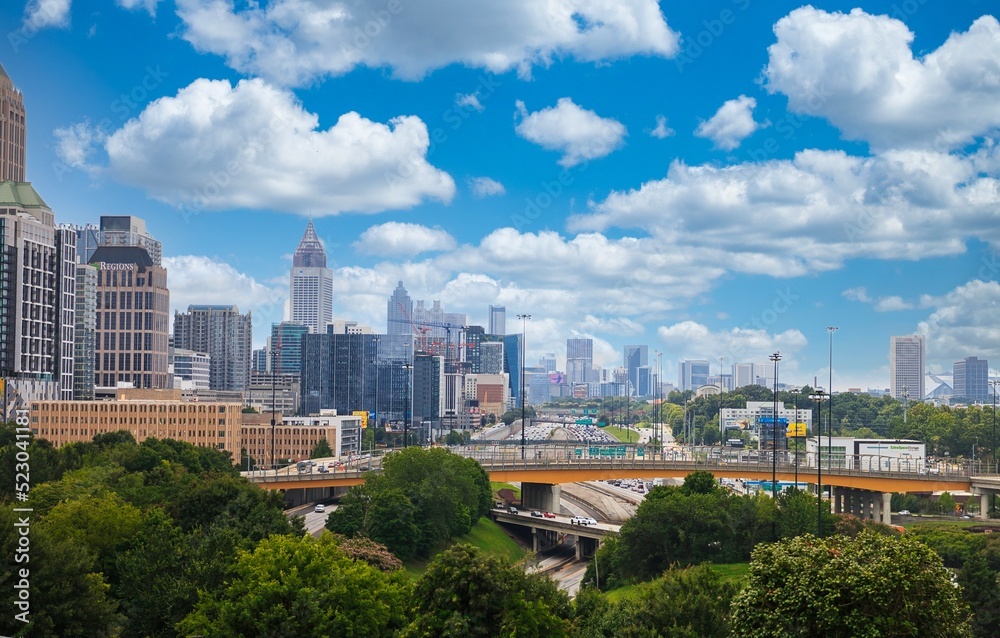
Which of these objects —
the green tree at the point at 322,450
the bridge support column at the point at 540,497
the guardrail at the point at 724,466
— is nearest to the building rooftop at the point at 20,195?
the green tree at the point at 322,450

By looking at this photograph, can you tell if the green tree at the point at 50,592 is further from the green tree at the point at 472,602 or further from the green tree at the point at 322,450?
the green tree at the point at 322,450

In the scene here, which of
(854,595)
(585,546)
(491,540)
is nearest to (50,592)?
(854,595)

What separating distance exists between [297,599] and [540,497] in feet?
258

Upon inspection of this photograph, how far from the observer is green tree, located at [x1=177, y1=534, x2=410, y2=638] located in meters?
39.5

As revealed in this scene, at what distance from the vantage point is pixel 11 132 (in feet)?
640

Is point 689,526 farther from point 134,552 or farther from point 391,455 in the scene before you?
point 134,552

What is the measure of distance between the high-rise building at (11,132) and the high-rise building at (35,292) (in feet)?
42.9

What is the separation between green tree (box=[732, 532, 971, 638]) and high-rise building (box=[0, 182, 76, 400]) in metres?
161

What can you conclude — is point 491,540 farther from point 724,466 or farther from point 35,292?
point 35,292

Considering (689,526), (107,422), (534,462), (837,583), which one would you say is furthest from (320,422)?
(837,583)

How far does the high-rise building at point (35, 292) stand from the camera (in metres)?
169

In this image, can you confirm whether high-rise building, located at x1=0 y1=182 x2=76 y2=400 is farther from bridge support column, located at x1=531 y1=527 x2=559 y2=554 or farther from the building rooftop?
bridge support column, located at x1=531 y1=527 x2=559 y2=554

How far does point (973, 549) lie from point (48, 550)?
48.8 m

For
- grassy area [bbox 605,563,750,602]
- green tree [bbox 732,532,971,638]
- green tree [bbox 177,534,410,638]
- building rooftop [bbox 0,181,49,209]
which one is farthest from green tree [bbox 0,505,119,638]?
building rooftop [bbox 0,181,49,209]
